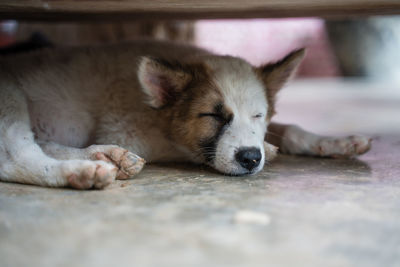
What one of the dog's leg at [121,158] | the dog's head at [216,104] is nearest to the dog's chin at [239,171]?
the dog's head at [216,104]

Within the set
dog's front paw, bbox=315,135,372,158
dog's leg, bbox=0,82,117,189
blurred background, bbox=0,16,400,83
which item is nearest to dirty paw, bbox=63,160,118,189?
dog's leg, bbox=0,82,117,189

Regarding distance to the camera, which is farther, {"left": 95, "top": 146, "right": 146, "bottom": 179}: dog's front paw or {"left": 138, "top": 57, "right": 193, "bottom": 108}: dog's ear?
{"left": 138, "top": 57, "right": 193, "bottom": 108}: dog's ear

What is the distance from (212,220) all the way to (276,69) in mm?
1837

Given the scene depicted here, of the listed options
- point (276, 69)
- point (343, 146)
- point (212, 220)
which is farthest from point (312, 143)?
point (212, 220)

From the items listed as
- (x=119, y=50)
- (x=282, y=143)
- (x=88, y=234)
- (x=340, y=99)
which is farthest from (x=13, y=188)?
(x=340, y=99)

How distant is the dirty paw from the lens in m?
2.45

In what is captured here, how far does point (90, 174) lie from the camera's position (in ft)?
8.03

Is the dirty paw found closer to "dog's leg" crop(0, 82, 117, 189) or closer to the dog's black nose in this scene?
"dog's leg" crop(0, 82, 117, 189)

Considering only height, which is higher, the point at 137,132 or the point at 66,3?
the point at 66,3

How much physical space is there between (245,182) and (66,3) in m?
1.71

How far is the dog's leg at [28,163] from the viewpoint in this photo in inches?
97.0

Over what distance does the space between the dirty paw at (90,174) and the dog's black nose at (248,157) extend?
82 centimetres

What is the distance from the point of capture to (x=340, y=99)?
31.2 ft

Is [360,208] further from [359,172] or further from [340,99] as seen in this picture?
[340,99]
